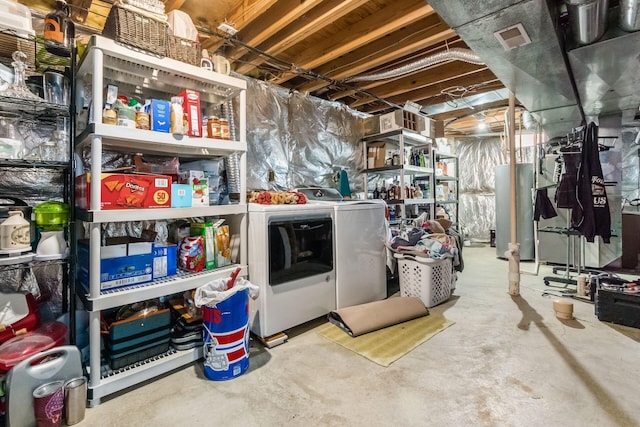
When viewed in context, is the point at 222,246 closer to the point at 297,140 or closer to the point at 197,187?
the point at 197,187

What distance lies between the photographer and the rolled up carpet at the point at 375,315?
239cm

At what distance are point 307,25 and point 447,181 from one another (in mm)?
4671

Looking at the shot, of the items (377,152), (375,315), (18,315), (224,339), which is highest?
(377,152)

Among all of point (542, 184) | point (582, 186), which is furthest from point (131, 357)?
point (542, 184)

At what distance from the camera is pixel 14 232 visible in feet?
5.19

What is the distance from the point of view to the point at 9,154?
5.33 ft

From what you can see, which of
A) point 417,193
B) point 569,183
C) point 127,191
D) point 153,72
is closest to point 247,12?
point 153,72

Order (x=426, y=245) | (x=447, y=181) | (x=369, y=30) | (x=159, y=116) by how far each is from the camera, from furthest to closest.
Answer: (x=447, y=181) < (x=426, y=245) < (x=369, y=30) < (x=159, y=116)

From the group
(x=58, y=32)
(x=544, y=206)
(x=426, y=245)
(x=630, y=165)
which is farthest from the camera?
(x=630, y=165)

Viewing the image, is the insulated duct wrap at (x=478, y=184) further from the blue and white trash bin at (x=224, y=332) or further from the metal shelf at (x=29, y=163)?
the metal shelf at (x=29, y=163)

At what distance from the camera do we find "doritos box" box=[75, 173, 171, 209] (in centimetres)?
168

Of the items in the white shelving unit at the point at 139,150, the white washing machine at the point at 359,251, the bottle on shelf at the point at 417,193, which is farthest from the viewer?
the bottle on shelf at the point at 417,193

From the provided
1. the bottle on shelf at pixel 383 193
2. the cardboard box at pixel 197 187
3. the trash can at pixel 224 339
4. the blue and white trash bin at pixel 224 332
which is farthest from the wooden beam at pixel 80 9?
the bottle on shelf at pixel 383 193

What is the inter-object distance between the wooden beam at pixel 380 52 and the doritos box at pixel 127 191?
2397 mm
